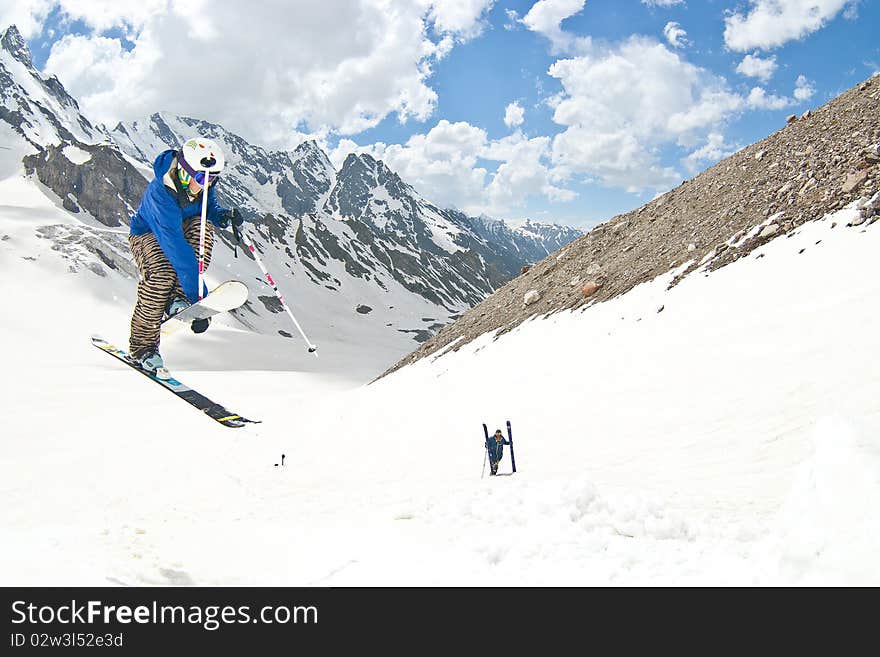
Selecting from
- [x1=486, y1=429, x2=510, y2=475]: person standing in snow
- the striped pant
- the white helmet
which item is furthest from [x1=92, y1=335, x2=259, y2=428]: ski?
[x1=486, y1=429, x2=510, y2=475]: person standing in snow

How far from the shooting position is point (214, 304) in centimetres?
615

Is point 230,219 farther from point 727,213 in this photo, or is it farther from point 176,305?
point 727,213

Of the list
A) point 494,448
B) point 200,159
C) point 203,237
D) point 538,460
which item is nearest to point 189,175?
point 200,159

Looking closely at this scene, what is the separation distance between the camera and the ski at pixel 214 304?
20.0 ft

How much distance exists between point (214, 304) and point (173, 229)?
940mm

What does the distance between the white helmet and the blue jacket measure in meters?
0.20

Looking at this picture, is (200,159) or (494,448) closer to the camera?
(200,159)

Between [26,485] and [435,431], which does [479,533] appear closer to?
[435,431]

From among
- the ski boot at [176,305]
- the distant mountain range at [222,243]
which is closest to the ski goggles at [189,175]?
the ski boot at [176,305]

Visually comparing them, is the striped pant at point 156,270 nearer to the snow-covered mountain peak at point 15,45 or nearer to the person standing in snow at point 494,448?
the person standing in snow at point 494,448

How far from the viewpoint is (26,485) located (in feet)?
32.1

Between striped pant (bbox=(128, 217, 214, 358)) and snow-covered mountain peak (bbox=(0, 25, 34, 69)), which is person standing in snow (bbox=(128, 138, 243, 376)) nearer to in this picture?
striped pant (bbox=(128, 217, 214, 358))

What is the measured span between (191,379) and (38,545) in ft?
55.7
